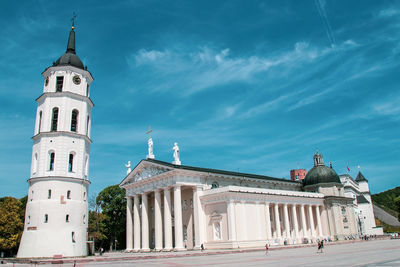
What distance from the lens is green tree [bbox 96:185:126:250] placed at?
64.5m

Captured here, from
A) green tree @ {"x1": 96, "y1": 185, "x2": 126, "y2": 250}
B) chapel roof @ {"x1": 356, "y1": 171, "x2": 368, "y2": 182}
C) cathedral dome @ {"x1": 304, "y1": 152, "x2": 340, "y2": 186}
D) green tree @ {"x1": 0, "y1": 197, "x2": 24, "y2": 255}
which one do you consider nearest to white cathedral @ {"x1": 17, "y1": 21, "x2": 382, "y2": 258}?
cathedral dome @ {"x1": 304, "y1": 152, "x2": 340, "y2": 186}

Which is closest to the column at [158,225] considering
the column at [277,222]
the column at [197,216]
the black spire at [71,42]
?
the column at [197,216]

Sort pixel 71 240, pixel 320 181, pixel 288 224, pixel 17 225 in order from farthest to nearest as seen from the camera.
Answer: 1. pixel 320 181
2. pixel 288 224
3. pixel 17 225
4. pixel 71 240

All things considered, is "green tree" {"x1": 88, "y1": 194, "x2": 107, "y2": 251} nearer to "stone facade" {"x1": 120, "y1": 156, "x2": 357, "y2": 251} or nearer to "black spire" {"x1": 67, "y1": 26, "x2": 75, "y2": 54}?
"stone facade" {"x1": 120, "y1": 156, "x2": 357, "y2": 251}

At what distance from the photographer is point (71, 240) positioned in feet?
120

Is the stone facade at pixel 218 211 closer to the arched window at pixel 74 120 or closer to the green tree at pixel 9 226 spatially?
the arched window at pixel 74 120

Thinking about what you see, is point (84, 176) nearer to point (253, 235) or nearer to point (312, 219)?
point (253, 235)

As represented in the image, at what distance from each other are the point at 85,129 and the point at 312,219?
39.4m

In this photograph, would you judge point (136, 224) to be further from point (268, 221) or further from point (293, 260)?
point (293, 260)

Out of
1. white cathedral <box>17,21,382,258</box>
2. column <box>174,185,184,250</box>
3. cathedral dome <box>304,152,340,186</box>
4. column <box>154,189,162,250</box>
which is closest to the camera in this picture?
white cathedral <box>17,21,382,258</box>

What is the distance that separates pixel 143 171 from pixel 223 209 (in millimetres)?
14659

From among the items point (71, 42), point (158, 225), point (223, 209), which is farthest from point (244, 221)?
Answer: point (71, 42)

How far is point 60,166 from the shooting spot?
38.3 metres

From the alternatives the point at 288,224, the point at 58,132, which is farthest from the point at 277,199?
the point at 58,132
